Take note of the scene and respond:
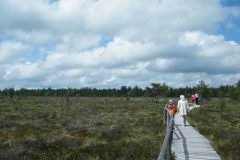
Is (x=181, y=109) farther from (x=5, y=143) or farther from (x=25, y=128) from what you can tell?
(x=25, y=128)

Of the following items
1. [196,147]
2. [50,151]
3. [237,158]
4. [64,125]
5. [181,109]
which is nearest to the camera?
[237,158]

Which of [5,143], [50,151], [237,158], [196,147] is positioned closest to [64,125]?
[5,143]

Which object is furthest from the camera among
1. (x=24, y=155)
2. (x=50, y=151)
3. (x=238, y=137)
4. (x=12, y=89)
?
(x=12, y=89)

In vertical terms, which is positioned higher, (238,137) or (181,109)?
(181,109)

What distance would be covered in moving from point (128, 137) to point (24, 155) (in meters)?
5.67

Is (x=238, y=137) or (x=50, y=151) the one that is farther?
(x=238, y=137)

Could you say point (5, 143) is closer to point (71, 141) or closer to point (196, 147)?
point (71, 141)

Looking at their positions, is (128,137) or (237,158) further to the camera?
(128,137)

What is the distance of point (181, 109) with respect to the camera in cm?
1426

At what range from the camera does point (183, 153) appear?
8.49 m

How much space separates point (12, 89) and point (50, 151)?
155 ft

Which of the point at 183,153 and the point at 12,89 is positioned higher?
the point at 12,89

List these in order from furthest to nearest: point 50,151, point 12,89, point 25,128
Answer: point 12,89
point 25,128
point 50,151

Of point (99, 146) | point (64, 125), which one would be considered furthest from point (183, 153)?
point (64, 125)
